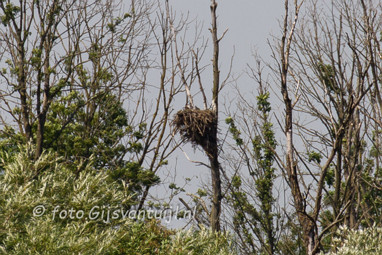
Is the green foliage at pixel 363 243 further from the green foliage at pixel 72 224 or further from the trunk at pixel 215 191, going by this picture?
the trunk at pixel 215 191

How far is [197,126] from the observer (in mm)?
12492

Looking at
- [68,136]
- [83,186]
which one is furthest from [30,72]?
[83,186]

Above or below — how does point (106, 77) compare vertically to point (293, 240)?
above

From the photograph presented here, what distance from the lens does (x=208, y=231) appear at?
37.7 ft

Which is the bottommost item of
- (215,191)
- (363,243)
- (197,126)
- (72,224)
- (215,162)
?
(72,224)

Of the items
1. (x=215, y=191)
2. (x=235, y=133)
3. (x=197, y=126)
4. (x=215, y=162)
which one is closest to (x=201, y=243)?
(x=215, y=191)

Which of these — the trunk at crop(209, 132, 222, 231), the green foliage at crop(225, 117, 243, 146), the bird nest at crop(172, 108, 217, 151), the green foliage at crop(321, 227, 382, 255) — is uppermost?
the green foliage at crop(225, 117, 243, 146)

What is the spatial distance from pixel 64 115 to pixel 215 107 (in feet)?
14.9

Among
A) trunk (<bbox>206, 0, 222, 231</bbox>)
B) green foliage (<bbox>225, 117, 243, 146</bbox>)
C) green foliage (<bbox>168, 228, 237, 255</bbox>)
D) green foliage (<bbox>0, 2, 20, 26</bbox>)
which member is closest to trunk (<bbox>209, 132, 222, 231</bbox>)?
trunk (<bbox>206, 0, 222, 231</bbox>)

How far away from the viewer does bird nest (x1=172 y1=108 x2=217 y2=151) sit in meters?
12.6

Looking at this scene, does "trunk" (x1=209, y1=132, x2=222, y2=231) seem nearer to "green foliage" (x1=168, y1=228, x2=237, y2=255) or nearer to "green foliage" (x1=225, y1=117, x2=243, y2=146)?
"green foliage" (x1=168, y1=228, x2=237, y2=255)

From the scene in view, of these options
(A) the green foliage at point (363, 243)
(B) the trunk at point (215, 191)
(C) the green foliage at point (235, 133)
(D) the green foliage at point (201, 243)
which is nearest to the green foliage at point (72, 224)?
(D) the green foliage at point (201, 243)

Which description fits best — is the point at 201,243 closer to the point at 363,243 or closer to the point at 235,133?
the point at 363,243

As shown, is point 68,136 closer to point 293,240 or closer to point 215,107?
point 215,107
